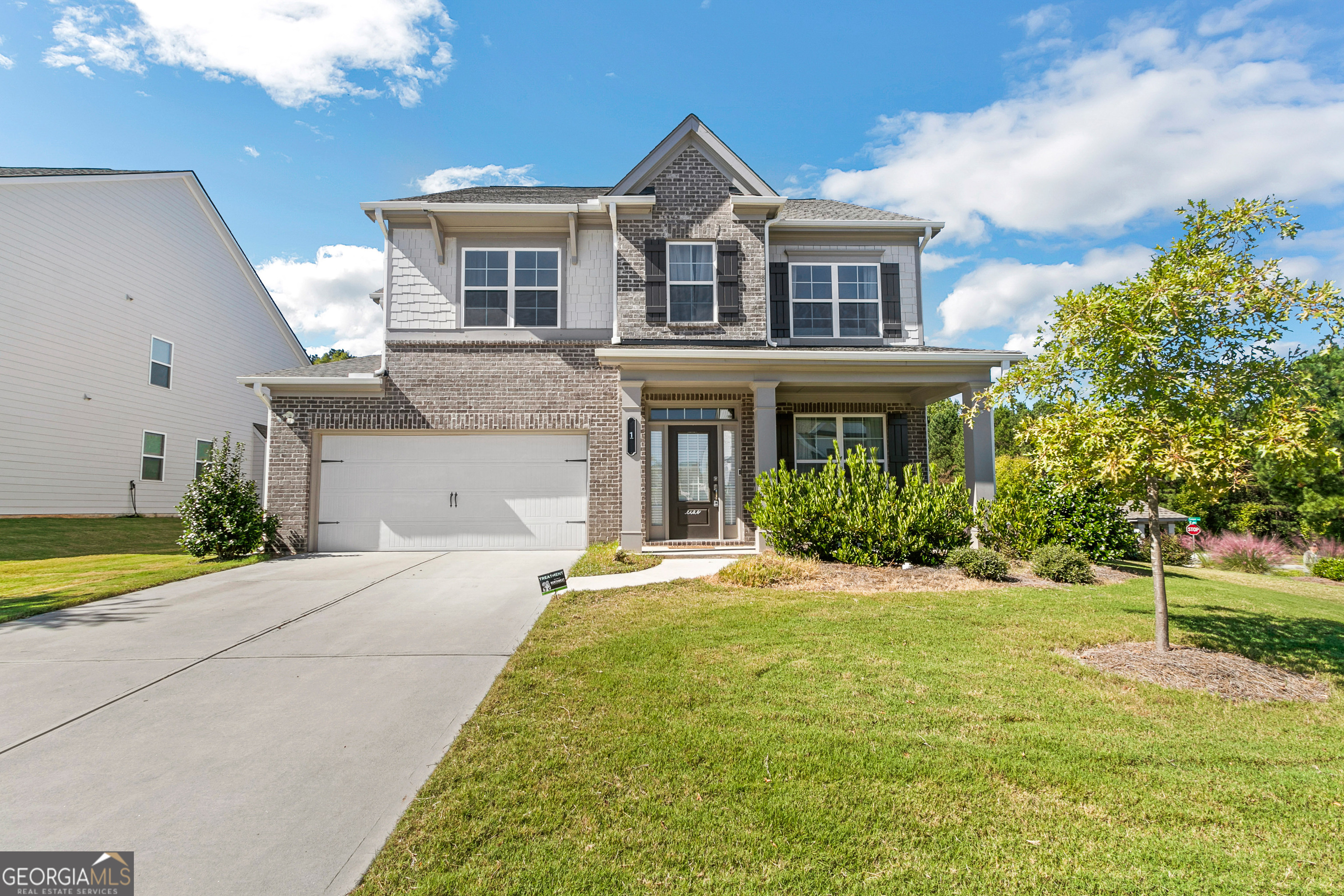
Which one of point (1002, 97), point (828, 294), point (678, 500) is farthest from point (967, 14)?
point (678, 500)

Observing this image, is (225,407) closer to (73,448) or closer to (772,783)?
(73,448)

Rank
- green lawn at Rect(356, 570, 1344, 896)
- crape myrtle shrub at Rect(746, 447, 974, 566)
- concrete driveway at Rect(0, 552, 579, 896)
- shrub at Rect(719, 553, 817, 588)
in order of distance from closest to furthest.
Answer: green lawn at Rect(356, 570, 1344, 896), concrete driveway at Rect(0, 552, 579, 896), shrub at Rect(719, 553, 817, 588), crape myrtle shrub at Rect(746, 447, 974, 566)

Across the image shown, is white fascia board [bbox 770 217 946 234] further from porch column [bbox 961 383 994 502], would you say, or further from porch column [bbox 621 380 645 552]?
porch column [bbox 621 380 645 552]

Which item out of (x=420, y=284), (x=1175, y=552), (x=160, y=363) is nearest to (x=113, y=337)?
(x=160, y=363)

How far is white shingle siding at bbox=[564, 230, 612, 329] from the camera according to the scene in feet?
40.9

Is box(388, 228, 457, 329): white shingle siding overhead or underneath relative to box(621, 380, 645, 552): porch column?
overhead

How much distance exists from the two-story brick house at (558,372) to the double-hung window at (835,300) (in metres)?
0.06

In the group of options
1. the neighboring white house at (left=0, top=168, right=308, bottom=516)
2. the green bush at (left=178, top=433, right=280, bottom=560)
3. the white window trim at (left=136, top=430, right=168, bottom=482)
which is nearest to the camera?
the green bush at (left=178, top=433, right=280, bottom=560)

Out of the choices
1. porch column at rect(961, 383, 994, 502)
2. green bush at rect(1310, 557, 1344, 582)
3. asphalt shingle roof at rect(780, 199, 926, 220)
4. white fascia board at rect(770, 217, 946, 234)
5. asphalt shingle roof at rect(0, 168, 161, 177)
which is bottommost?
green bush at rect(1310, 557, 1344, 582)

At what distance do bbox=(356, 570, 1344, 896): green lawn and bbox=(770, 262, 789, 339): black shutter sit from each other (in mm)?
8154

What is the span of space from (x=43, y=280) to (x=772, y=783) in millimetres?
19370

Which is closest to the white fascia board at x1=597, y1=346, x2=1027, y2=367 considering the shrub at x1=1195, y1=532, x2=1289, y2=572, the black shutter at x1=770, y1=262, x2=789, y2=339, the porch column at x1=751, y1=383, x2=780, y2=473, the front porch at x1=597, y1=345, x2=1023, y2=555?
the front porch at x1=597, y1=345, x2=1023, y2=555

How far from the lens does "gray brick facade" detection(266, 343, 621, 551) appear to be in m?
12.1

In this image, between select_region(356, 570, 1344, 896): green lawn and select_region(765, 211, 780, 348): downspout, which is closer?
select_region(356, 570, 1344, 896): green lawn
